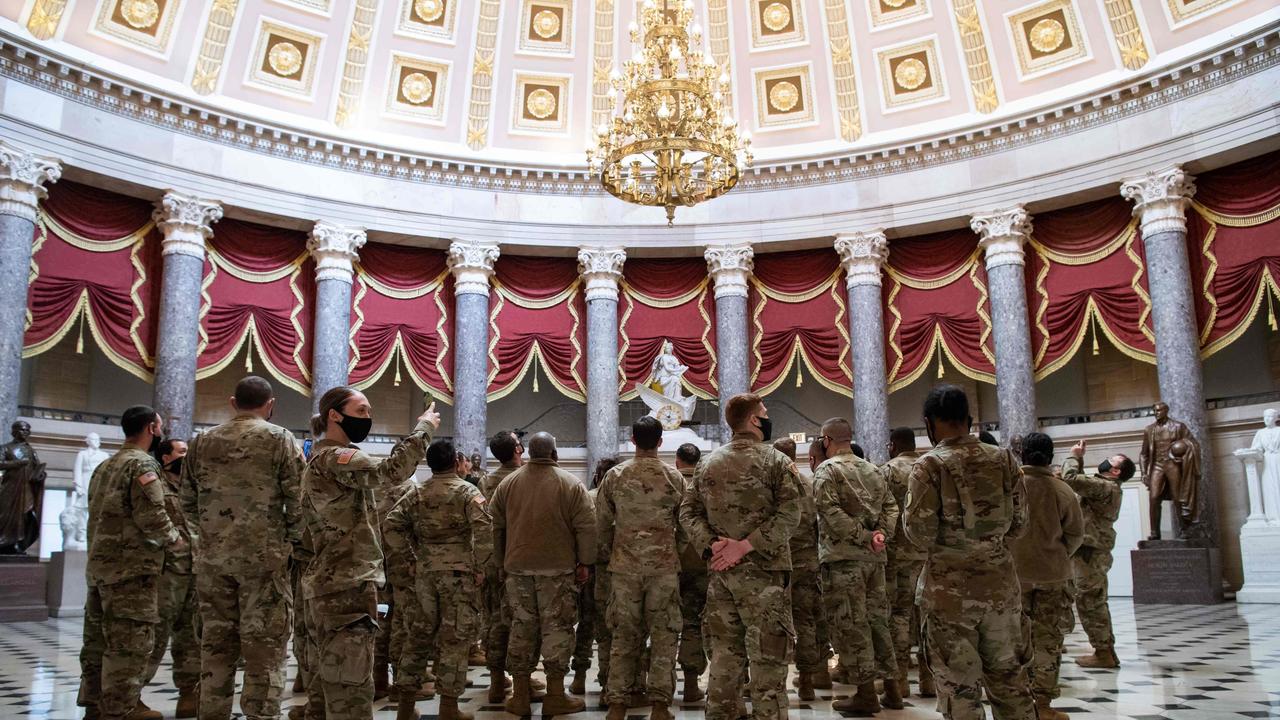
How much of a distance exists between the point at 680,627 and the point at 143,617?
9.92 ft

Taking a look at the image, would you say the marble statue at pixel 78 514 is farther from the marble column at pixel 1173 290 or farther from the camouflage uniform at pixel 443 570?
the marble column at pixel 1173 290

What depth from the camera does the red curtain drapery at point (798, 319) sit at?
59.0 ft

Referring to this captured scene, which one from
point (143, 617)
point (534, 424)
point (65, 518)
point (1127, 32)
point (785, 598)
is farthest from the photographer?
point (534, 424)

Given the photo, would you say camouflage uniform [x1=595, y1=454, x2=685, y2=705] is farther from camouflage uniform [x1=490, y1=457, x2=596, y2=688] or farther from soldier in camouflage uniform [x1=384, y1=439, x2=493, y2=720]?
soldier in camouflage uniform [x1=384, y1=439, x2=493, y2=720]

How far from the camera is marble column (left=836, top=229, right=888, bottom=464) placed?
55.6ft

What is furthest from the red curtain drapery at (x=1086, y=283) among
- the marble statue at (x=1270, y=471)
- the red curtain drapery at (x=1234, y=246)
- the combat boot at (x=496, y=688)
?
the combat boot at (x=496, y=688)

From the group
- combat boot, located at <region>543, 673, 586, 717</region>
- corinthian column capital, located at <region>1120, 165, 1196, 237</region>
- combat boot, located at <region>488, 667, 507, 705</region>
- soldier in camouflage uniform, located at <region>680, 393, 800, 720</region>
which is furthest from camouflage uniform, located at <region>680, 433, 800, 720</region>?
corinthian column capital, located at <region>1120, 165, 1196, 237</region>

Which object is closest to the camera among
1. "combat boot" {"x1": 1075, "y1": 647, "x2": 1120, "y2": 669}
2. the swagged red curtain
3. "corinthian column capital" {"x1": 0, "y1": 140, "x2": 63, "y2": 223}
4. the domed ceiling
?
"combat boot" {"x1": 1075, "y1": 647, "x2": 1120, "y2": 669}

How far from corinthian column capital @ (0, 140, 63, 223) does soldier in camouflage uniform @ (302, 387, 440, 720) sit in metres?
11.8

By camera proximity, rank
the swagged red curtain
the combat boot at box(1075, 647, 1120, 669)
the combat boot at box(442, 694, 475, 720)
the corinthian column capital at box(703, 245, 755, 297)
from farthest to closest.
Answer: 1. the corinthian column capital at box(703, 245, 755, 297)
2. the swagged red curtain
3. the combat boot at box(1075, 647, 1120, 669)
4. the combat boot at box(442, 694, 475, 720)

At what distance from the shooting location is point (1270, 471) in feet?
41.5

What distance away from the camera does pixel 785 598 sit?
4820 millimetres

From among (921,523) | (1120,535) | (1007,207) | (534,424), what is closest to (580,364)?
(534,424)

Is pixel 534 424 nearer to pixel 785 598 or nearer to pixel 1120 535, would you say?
pixel 1120 535
